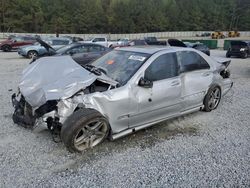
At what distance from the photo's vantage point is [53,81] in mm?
3445

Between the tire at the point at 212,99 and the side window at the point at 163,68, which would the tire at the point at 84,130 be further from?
the tire at the point at 212,99

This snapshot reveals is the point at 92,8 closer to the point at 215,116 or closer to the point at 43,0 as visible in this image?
the point at 43,0

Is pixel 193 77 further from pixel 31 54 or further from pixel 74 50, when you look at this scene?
pixel 31 54

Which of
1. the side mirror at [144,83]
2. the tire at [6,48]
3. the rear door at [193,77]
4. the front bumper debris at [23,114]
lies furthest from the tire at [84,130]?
the tire at [6,48]

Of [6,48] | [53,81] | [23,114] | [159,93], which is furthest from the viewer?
[6,48]

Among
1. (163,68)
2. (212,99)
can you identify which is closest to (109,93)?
(163,68)

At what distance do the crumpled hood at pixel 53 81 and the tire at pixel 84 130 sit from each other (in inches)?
14.0

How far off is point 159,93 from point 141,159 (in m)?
1.14

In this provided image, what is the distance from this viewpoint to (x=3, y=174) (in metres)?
2.76

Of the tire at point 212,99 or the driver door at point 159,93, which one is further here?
the tire at point 212,99

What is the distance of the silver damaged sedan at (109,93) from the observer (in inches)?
124

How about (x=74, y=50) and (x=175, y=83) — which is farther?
(x=74, y=50)

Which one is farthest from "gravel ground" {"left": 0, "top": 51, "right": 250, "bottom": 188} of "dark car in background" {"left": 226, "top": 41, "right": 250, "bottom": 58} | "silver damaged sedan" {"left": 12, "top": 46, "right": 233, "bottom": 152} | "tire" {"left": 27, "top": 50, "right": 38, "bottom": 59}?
"dark car in background" {"left": 226, "top": 41, "right": 250, "bottom": 58}

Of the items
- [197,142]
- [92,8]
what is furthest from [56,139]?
[92,8]
